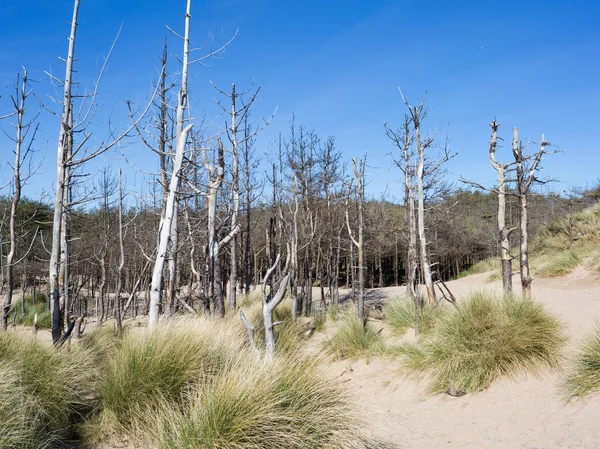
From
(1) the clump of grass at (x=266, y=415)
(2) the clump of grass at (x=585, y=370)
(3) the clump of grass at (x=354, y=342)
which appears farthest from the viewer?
(3) the clump of grass at (x=354, y=342)

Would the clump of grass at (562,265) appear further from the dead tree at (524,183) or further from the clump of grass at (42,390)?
the clump of grass at (42,390)

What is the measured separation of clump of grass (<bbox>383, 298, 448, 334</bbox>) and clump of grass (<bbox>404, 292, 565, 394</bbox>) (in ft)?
8.71

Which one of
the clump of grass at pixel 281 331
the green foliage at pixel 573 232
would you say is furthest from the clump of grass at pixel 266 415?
the green foliage at pixel 573 232

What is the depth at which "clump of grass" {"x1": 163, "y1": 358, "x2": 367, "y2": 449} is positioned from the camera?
12.1 ft

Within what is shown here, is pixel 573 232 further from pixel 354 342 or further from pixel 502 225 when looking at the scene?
pixel 354 342

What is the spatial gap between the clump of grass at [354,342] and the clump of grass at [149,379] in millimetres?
5701

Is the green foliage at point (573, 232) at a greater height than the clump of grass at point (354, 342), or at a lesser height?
greater

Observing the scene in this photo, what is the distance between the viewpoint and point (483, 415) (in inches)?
251

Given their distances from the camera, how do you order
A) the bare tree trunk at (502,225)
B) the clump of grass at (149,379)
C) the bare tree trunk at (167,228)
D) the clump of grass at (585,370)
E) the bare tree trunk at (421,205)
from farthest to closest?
the bare tree trunk at (421,205) → the bare tree trunk at (502,225) → the bare tree trunk at (167,228) → the clump of grass at (585,370) → the clump of grass at (149,379)

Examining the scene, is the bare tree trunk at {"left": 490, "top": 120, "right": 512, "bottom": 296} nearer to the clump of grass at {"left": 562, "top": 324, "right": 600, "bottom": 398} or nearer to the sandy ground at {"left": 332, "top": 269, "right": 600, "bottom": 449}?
the sandy ground at {"left": 332, "top": 269, "right": 600, "bottom": 449}

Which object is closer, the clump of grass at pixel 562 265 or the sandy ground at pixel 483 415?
the sandy ground at pixel 483 415

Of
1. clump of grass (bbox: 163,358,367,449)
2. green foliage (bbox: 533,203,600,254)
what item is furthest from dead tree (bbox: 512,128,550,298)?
green foliage (bbox: 533,203,600,254)

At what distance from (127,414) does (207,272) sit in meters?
7.13

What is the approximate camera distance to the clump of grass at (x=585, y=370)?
5.68 metres
